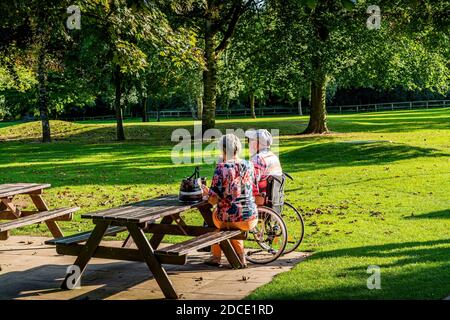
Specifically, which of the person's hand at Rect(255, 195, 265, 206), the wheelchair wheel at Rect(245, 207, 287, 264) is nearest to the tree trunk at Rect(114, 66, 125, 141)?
the person's hand at Rect(255, 195, 265, 206)

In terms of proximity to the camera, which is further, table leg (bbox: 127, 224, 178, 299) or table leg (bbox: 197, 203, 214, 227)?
table leg (bbox: 197, 203, 214, 227)

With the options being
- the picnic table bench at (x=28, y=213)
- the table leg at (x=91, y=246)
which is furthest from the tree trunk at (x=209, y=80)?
the table leg at (x=91, y=246)

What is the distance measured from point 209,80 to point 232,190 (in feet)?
83.5

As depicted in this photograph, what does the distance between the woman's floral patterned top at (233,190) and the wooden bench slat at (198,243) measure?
8.6 inches

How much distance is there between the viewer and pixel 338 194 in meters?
14.8

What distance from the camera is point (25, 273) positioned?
7.95 m

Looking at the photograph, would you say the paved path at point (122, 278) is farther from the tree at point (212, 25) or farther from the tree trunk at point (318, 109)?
the tree trunk at point (318, 109)

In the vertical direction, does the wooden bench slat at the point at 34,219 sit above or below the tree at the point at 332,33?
below

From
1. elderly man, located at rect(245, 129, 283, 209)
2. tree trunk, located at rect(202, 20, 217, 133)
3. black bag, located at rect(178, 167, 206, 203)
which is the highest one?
tree trunk, located at rect(202, 20, 217, 133)

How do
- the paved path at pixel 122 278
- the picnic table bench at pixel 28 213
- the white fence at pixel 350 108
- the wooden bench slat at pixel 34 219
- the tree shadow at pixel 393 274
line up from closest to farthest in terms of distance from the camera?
the tree shadow at pixel 393 274, the paved path at pixel 122 278, the wooden bench slat at pixel 34 219, the picnic table bench at pixel 28 213, the white fence at pixel 350 108

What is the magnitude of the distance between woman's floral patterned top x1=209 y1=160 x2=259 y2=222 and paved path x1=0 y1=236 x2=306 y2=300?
74 centimetres

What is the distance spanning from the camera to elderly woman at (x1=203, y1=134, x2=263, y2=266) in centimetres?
754

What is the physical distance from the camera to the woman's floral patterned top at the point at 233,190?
7547 mm

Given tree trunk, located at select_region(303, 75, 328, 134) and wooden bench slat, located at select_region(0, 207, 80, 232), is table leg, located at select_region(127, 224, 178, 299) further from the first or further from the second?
tree trunk, located at select_region(303, 75, 328, 134)
